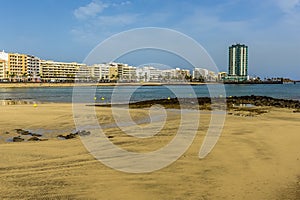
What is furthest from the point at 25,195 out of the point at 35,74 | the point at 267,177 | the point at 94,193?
the point at 35,74

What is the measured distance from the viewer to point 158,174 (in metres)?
6.23

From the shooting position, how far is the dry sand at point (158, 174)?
518cm

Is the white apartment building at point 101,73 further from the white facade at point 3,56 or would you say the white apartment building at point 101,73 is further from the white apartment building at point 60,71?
the white facade at point 3,56

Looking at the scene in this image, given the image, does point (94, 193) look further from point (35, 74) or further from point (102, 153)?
point (35, 74)

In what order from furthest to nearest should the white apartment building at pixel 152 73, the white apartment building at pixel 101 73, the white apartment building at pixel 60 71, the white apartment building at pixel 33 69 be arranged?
the white apartment building at pixel 60 71
the white apartment building at pixel 101 73
the white apartment building at pixel 33 69
the white apartment building at pixel 152 73

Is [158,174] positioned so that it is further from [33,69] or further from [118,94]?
[33,69]

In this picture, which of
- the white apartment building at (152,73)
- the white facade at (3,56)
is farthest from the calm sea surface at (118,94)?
the white facade at (3,56)

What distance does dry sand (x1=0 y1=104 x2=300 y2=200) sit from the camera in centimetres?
518

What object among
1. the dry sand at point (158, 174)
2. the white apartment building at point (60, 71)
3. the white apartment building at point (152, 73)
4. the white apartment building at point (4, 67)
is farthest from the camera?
the white apartment building at point (60, 71)

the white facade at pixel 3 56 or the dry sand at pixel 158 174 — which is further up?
the white facade at pixel 3 56

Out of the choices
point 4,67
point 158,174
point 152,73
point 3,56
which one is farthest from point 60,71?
point 158,174

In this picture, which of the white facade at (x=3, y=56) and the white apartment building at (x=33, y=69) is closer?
the white facade at (x=3, y=56)

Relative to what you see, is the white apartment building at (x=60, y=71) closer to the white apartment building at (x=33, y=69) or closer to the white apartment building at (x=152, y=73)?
the white apartment building at (x=33, y=69)

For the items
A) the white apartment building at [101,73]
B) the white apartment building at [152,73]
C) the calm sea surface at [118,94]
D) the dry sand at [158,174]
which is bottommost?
the dry sand at [158,174]
